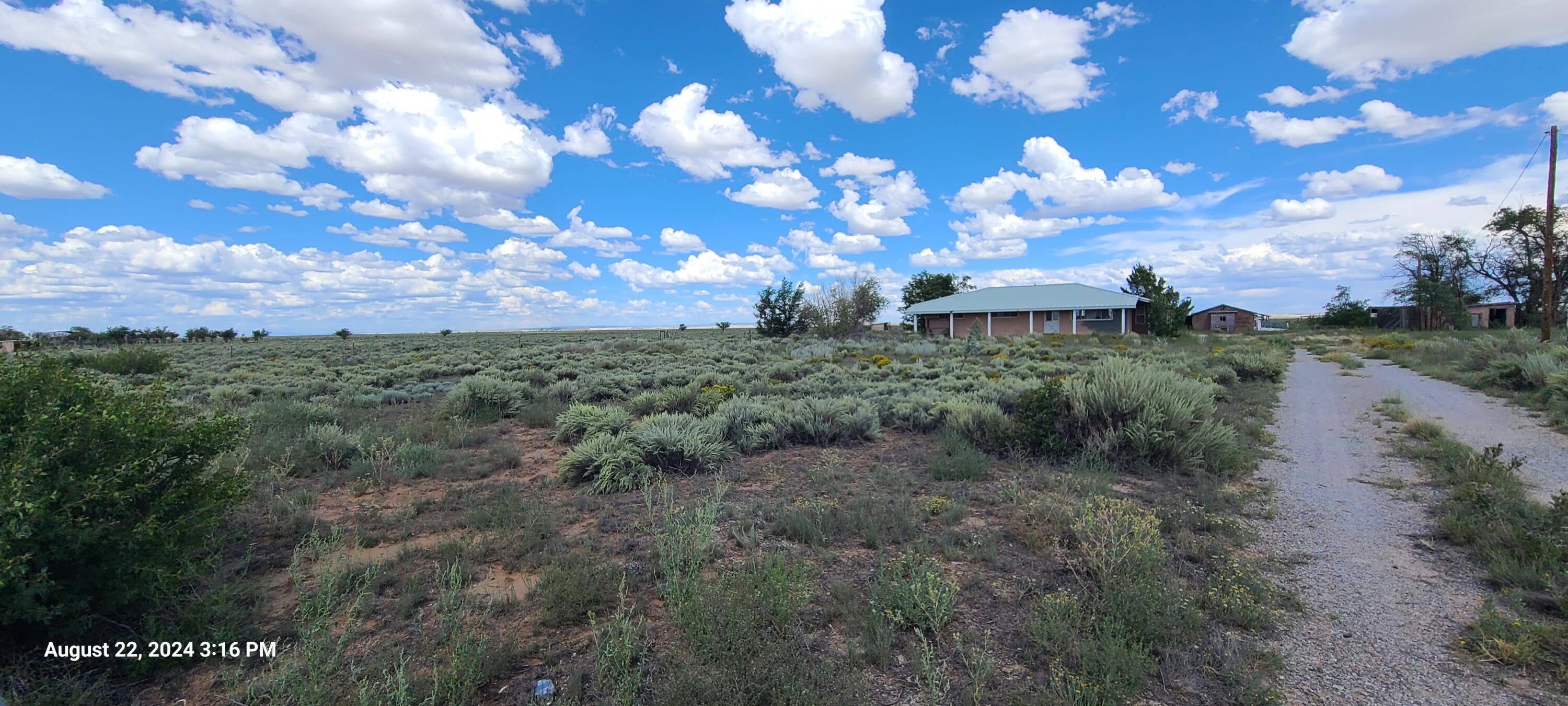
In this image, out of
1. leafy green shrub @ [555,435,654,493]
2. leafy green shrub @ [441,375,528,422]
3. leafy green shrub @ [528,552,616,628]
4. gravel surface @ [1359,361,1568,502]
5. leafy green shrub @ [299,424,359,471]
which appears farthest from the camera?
leafy green shrub @ [441,375,528,422]

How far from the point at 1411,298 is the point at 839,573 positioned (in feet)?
212

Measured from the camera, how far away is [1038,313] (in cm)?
4403

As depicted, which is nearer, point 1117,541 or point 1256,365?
point 1117,541

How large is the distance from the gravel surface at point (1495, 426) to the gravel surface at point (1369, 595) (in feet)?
3.10

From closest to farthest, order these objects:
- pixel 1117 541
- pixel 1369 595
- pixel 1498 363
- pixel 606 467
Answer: pixel 1369 595
pixel 1117 541
pixel 606 467
pixel 1498 363

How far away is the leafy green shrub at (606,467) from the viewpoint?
5906 mm

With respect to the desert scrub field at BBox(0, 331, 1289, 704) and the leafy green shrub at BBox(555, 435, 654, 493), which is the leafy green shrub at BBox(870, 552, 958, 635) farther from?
the leafy green shrub at BBox(555, 435, 654, 493)

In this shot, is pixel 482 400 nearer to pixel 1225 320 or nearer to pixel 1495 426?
pixel 1495 426

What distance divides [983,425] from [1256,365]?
1150 centimetres

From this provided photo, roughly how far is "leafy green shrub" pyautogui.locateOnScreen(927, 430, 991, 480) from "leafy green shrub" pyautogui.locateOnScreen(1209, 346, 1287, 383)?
11218mm

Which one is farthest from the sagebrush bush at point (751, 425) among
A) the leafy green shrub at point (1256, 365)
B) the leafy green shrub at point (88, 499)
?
the leafy green shrub at point (1256, 365)

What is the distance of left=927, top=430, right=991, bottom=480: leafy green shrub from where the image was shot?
6.11 metres

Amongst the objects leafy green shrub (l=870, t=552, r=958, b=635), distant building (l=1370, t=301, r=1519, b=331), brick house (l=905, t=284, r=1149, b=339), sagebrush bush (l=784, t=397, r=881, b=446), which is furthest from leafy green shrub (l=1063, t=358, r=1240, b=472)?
distant building (l=1370, t=301, r=1519, b=331)

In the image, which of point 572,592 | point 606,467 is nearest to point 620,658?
point 572,592
